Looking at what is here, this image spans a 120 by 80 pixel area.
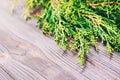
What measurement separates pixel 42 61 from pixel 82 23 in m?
Answer: 0.39

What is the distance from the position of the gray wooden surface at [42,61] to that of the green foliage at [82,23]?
2.3 inches

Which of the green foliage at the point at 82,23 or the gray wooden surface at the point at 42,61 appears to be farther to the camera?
the green foliage at the point at 82,23

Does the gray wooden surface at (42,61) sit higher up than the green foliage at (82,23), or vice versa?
the green foliage at (82,23)

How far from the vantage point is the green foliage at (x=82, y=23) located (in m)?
1.71

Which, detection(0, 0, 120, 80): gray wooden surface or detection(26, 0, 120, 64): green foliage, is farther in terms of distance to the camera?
detection(26, 0, 120, 64): green foliage

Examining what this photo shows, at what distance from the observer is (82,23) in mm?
1803

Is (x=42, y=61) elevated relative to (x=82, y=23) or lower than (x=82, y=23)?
lower

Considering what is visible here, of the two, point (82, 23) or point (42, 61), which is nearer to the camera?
point (42, 61)

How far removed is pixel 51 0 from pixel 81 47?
475mm

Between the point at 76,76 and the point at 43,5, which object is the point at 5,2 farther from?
the point at 76,76

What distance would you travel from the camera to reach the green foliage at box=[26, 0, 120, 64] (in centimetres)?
171

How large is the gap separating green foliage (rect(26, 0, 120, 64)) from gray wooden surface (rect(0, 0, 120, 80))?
57 millimetres

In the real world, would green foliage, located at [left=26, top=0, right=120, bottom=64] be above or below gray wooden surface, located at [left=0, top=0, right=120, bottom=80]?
above

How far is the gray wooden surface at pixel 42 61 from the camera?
1558mm
